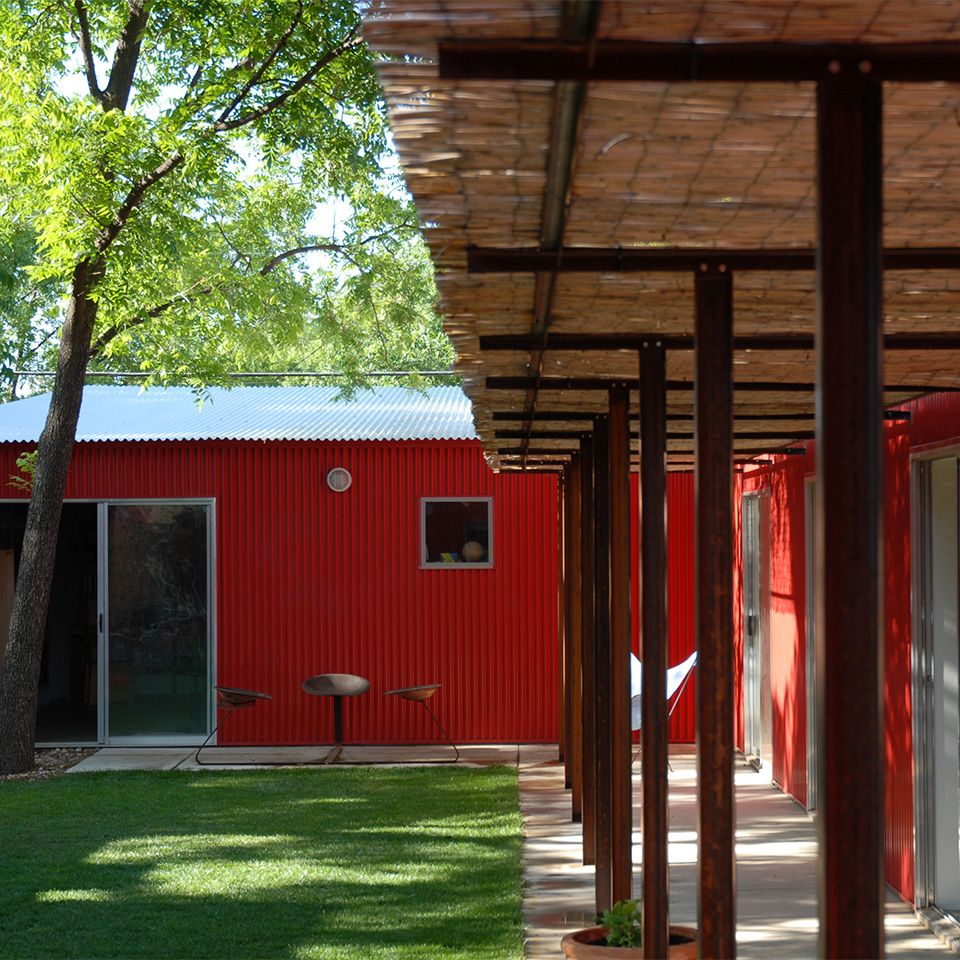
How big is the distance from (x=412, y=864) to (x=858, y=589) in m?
5.89

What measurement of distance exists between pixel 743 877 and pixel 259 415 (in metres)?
7.80

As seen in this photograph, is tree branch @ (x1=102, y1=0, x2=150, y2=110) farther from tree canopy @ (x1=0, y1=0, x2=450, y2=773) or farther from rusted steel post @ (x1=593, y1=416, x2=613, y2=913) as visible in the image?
rusted steel post @ (x1=593, y1=416, x2=613, y2=913)

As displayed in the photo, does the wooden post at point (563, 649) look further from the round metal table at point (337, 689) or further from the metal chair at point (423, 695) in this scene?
the round metal table at point (337, 689)

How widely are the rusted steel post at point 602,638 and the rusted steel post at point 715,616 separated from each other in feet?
9.03

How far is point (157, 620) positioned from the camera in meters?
12.8

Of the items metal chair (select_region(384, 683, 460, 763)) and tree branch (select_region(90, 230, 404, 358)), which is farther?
tree branch (select_region(90, 230, 404, 358))

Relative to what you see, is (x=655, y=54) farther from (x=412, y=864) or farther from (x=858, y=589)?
(x=412, y=864)

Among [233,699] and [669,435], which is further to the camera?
[233,699]

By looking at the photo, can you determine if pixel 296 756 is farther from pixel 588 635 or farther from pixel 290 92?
pixel 290 92

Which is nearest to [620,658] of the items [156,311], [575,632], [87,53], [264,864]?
[264,864]

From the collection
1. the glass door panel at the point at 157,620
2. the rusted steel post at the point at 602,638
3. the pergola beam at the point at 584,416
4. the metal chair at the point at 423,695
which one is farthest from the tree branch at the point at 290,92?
the rusted steel post at the point at 602,638

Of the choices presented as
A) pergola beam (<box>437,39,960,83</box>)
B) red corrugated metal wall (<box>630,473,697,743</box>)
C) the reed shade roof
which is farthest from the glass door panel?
pergola beam (<box>437,39,960,83</box>)

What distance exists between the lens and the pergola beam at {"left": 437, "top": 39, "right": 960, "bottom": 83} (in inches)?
84.0

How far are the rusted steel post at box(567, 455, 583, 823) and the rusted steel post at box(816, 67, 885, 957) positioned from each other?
20.8ft
